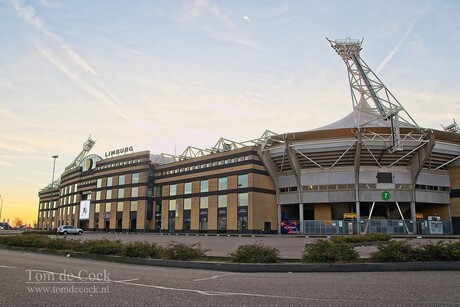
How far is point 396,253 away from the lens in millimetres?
13930

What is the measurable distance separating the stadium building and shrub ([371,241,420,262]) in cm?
4142

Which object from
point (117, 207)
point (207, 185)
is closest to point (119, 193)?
point (117, 207)

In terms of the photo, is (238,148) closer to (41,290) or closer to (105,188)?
(105,188)

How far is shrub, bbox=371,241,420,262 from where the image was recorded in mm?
13875

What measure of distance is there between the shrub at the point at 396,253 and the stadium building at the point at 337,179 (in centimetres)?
4142

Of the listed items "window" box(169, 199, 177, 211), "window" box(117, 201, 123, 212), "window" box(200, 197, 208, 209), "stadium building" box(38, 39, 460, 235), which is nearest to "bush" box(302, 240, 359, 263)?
"stadium building" box(38, 39, 460, 235)

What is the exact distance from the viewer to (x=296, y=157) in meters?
60.1

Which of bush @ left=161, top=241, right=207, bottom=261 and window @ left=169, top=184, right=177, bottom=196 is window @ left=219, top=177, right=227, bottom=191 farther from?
bush @ left=161, top=241, right=207, bottom=261

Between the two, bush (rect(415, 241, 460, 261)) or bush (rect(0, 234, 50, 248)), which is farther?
bush (rect(0, 234, 50, 248))

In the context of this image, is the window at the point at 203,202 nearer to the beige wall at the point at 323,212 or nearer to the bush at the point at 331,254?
the beige wall at the point at 323,212

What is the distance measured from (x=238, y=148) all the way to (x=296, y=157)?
414 inches

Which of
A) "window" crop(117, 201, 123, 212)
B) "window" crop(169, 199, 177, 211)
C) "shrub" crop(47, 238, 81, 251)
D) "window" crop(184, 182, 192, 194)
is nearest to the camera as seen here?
"shrub" crop(47, 238, 81, 251)

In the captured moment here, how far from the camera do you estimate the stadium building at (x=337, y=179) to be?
5594 cm

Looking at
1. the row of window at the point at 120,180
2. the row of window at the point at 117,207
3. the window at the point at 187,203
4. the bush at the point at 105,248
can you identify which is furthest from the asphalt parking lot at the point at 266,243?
the row of window at the point at 120,180
